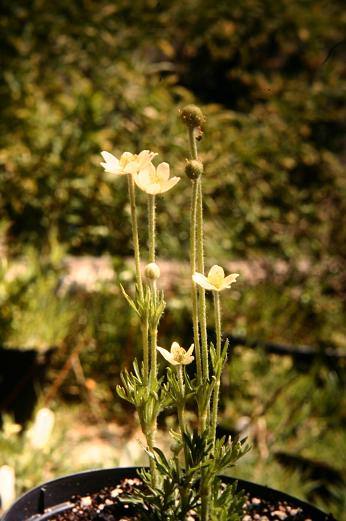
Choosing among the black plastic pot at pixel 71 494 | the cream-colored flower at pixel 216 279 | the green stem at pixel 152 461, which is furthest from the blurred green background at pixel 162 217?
the cream-colored flower at pixel 216 279

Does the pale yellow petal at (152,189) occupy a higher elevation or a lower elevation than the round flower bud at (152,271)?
higher

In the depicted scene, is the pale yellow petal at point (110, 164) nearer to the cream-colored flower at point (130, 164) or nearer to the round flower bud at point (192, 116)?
the cream-colored flower at point (130, 164)

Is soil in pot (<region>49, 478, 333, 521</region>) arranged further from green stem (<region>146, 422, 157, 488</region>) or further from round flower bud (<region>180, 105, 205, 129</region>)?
round flower bud (<region>180, 105, 205, 129</region>)

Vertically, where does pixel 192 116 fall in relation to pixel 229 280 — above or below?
above

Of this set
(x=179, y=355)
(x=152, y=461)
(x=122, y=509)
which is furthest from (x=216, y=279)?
(x=122, y=509)

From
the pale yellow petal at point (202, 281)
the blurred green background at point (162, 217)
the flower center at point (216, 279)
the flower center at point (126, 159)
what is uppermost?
the blurred green background at point (162, 217)

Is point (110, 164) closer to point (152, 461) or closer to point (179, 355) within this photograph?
point (179, 355)

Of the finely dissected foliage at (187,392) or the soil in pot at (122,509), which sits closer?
the finely dissected foliage at (187,392)
